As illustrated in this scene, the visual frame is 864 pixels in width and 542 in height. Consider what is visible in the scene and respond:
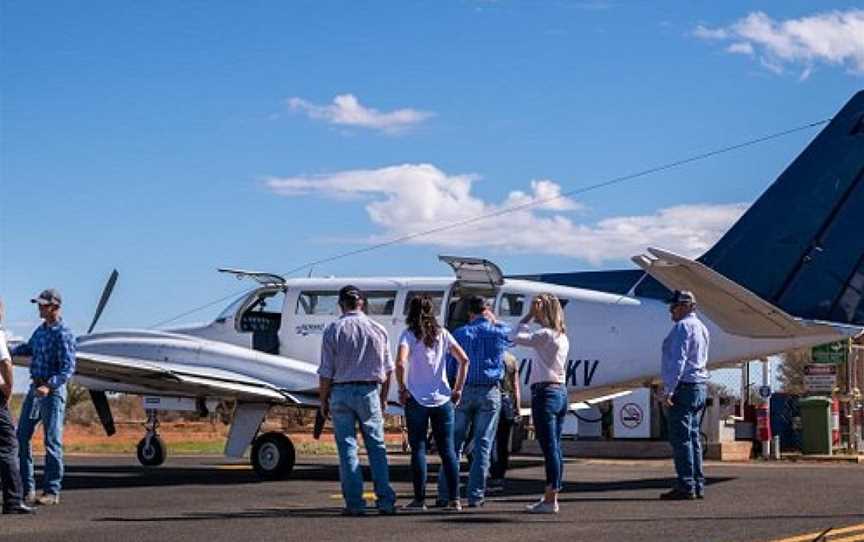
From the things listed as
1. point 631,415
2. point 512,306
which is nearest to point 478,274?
point 512,306

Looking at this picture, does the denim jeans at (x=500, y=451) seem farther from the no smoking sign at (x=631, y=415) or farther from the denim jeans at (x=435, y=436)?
the no smoking sign at (x=631, y=415)

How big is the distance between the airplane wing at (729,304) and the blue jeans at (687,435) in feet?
4.79

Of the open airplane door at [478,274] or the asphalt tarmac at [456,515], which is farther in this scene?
the open airplane door at [478,274]

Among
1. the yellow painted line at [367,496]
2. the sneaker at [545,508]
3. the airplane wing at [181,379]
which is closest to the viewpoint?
the sneaker at [545,508]

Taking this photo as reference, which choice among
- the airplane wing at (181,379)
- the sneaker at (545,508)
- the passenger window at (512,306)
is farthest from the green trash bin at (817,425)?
the sneaker at (545,508)

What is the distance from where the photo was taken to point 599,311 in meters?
18.7

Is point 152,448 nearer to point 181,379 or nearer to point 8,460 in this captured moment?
point 181,379

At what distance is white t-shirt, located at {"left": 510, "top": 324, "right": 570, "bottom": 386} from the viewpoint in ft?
41.4

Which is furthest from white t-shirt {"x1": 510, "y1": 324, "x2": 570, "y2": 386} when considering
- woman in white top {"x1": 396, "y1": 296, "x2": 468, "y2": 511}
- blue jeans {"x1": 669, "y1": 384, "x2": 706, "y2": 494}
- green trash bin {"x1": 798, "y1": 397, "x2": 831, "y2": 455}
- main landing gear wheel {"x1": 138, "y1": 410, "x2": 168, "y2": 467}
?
green trash bin {"x1": 798, "y1": 397, "x2": 831, "y2": 455}

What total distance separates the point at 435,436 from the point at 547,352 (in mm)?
1253

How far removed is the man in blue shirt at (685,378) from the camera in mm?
13828

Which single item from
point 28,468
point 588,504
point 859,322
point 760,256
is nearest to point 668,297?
point 760,256

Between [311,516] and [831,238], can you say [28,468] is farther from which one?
[831,238]

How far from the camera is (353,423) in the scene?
12289 mm
